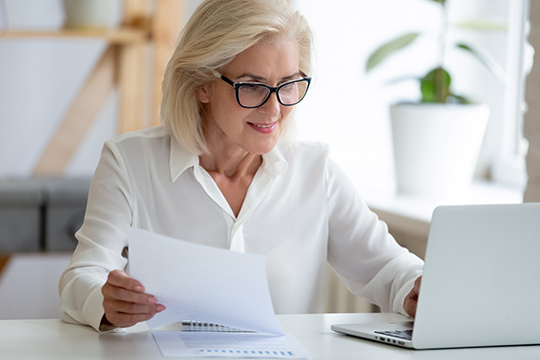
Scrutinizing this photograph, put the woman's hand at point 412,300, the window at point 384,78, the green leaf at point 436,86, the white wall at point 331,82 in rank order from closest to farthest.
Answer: the woman's hand at point 412,300 < the green leaf at point 436,86 < the window at point 384,78 < the white wall at point 331,82

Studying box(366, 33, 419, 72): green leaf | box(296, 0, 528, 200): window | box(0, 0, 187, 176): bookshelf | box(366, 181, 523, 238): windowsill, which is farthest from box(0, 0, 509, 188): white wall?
box(366, 33, 419, 72): green leaf

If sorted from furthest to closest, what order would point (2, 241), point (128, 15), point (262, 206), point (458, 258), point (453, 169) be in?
1. point (128, 15)
2. point (2, 241)
3. point (453, 169)
4. point (262, 206)
5. point (458, 258)

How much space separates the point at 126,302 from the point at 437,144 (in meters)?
1.43

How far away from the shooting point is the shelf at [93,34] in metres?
2.46

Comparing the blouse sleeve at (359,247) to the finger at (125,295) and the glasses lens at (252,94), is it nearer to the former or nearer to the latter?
the glasses lens at (252,94)

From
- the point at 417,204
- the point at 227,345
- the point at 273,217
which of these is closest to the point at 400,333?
the point at 227,345

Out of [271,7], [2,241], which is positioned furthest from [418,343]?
[2,241]

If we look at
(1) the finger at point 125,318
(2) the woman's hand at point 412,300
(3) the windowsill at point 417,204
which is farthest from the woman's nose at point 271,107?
(3) the windowsill at point 417,204

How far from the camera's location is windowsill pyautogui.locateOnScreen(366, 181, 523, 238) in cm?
205

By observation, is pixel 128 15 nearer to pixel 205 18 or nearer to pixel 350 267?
pixel 205 18

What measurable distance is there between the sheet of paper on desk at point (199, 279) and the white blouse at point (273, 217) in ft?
1.28

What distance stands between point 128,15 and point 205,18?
1.47m

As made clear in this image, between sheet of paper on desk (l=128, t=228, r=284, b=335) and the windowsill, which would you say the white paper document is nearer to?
sheet of paper on desk (l=128, t=228, r=284, b=335)

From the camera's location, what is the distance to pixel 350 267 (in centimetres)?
158
